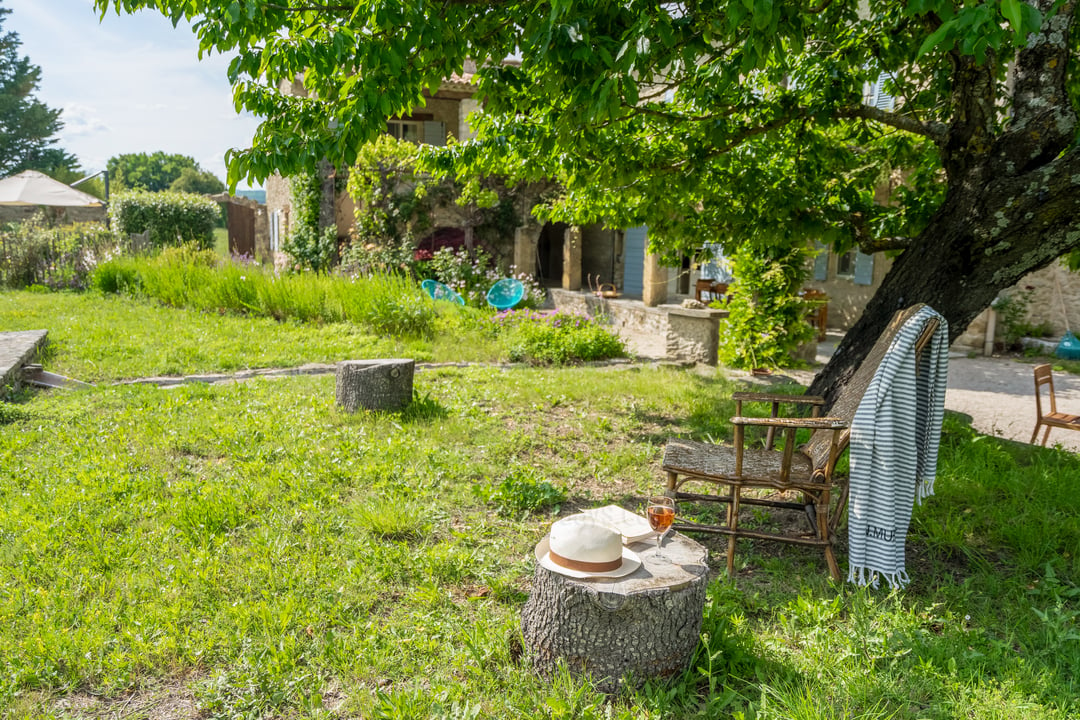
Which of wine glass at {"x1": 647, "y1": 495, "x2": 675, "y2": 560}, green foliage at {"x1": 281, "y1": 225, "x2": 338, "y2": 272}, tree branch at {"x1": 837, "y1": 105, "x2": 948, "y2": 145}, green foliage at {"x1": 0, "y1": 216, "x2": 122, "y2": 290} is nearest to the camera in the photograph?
wine glass at {"x1": 647, "y1": 495, "x2": 675, "y2": 560}

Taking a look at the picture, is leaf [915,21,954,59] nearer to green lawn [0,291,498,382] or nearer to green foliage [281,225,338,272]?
green lawn [0,291,498,382]

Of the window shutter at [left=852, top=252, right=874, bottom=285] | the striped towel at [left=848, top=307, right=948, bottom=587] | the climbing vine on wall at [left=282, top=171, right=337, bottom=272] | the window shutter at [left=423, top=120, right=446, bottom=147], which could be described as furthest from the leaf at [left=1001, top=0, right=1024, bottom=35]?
the window shutter at [left=423, top=120, right=446, bottom=147]

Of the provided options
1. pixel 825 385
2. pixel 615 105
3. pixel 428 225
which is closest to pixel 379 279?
pixel 428 225

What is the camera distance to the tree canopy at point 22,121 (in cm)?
3688

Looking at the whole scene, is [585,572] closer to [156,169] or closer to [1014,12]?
[1014,12]

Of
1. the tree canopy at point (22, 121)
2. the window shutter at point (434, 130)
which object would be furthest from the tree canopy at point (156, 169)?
the window shutter at point (434, 130)

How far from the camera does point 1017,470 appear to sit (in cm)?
458

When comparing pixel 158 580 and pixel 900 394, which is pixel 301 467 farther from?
pixel 900 394

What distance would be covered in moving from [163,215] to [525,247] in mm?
10766

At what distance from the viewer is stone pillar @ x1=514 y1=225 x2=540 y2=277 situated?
16.1 m

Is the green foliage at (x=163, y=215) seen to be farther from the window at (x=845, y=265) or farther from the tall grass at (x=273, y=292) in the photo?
the window at (x=845, y=265)

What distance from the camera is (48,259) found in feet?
45.8

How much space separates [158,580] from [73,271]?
13208mm

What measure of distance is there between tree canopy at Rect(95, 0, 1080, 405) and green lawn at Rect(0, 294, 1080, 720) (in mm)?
1652
